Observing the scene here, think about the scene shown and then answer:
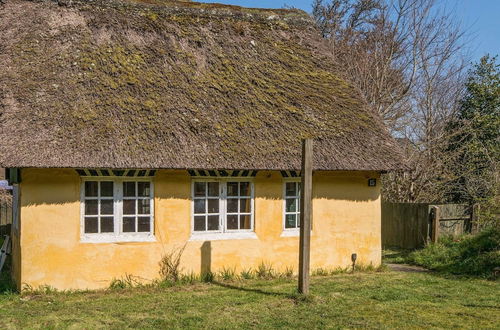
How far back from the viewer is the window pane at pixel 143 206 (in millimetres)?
9633

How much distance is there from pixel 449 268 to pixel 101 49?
8.89m

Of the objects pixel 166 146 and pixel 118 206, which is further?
pixel 118 206

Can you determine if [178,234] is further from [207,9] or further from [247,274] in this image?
[207,9]

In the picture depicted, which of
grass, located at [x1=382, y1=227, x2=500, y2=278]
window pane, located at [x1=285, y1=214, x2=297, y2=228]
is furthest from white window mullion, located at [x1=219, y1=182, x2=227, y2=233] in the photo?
grass, located at [x1=382, y1=227, x2=500, y2=278]

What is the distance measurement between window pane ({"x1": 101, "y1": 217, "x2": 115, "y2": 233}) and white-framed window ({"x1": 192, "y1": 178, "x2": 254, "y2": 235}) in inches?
60.1

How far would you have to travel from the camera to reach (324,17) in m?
22.4

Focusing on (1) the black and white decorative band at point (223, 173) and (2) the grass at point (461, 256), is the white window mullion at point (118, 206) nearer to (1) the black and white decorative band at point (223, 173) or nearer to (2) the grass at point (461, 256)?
(1) the black and white decorative band at point (223, 173)

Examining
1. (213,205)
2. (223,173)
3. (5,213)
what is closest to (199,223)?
(213,205)

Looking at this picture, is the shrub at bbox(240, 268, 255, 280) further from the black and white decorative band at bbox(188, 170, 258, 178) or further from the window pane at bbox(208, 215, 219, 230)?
the black and white decorative band at bbox(188, 170, 258, 178)

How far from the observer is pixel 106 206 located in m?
9.45

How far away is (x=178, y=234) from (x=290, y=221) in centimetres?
241

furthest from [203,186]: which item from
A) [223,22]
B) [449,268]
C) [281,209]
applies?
[449,268]

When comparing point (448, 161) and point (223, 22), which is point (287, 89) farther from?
point (448, 161)

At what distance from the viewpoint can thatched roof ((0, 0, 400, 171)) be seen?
8.96 meters
